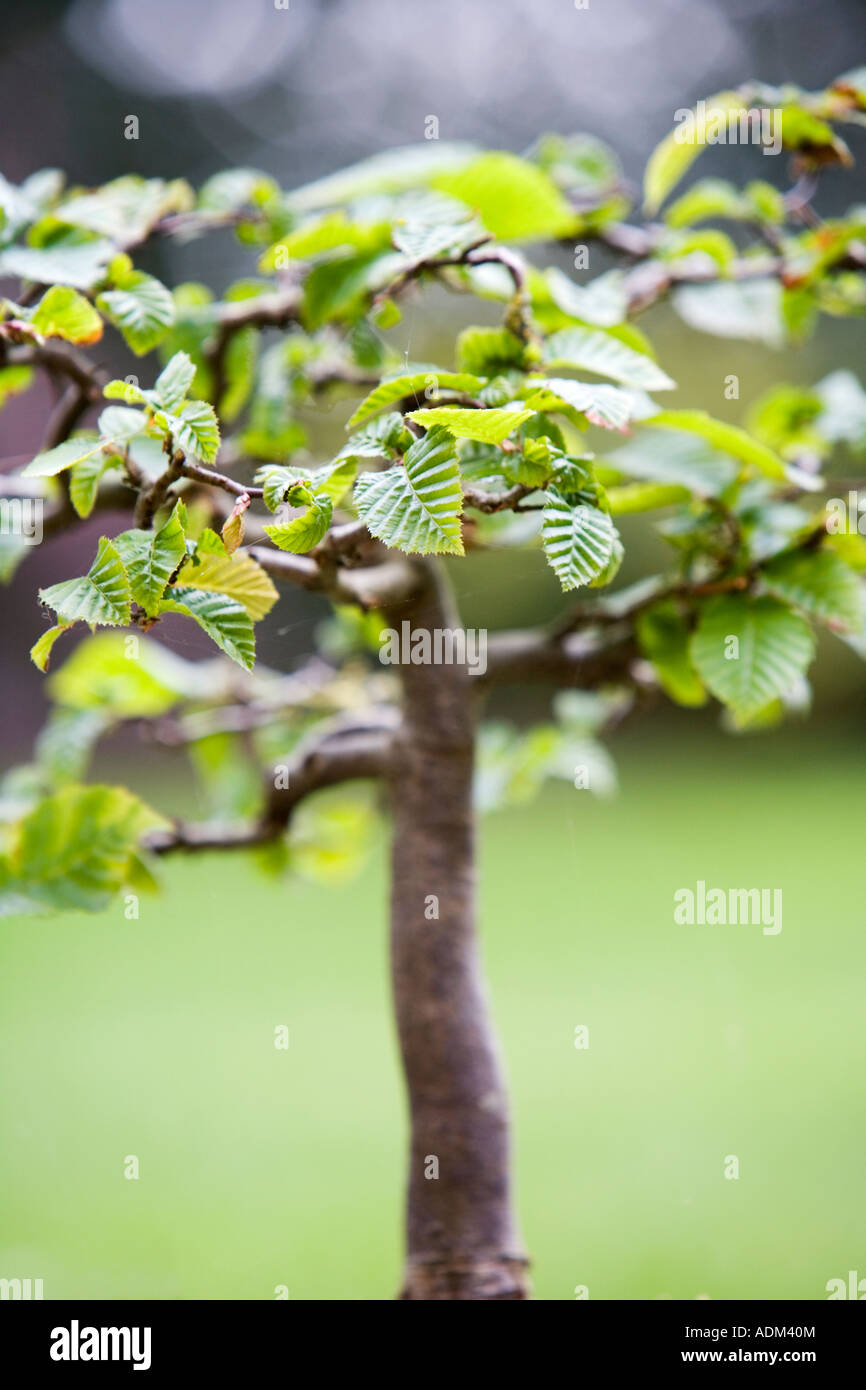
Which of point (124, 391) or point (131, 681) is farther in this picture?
point (131, 681)

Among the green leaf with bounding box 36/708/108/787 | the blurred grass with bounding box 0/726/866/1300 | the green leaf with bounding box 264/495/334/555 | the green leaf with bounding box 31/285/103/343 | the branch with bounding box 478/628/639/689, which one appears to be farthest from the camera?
the blurred grass with bounding box 0/726/866/1300

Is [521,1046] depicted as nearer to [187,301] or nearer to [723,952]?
[723,952]

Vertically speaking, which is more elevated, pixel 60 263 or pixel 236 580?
pixel 60 263

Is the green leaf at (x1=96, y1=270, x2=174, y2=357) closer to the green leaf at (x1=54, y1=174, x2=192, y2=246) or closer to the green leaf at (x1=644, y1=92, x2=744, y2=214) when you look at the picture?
the green leaf at (x1=54, y1=174, x2=192, y2=246)

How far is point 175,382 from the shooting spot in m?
0.40

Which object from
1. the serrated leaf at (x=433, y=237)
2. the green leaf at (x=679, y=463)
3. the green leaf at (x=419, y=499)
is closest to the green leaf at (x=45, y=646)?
the green leaf at (x=419, y=499)

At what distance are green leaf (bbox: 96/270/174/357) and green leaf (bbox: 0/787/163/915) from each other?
23 cm

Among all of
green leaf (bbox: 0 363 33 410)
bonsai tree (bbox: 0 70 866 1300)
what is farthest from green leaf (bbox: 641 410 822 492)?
green leaf (bbox: 0 363 33 410)

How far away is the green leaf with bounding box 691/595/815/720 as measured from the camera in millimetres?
523

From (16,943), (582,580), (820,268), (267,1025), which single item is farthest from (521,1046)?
(582,580)

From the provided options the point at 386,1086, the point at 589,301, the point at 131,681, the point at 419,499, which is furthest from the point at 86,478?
the point at 386,1086

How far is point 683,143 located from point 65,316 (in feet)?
1.18

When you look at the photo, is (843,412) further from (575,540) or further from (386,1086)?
(386,1086)

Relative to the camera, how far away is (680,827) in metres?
2.37
